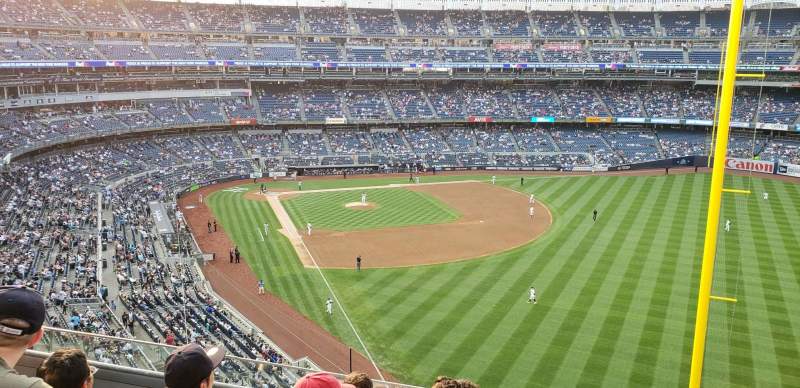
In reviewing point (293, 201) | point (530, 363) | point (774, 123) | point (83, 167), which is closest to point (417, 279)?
point (530, 363)

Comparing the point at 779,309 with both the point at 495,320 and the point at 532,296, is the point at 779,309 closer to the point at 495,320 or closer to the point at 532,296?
the point at 532,296

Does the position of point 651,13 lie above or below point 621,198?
above

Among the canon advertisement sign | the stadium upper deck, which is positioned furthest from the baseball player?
the stadium upper deck

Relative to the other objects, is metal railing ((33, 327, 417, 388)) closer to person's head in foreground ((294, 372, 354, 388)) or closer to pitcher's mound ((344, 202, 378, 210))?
person's head in foreground ((294, 372, 354, 388))

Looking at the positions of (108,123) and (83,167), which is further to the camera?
(108,123)

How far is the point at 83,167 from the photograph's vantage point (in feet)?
150

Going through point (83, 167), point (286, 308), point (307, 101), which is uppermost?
point (307, 101)

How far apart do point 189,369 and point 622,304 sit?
79.2 feet

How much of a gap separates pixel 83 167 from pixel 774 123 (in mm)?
68192

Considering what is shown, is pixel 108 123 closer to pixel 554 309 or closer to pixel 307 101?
pixel 307 101

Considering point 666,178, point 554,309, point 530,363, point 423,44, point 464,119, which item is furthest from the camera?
point 423,44

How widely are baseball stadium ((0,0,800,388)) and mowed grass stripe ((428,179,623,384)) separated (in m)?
0.16

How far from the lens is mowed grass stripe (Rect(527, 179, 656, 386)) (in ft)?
64.2

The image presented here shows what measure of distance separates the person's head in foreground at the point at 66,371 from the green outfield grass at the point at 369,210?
35327 mm
